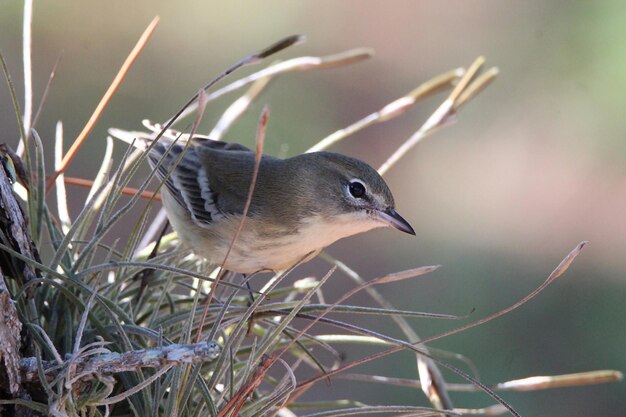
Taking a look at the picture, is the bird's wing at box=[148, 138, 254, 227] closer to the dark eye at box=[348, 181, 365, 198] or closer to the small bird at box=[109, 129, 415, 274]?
the small bird at box=[109, 129, 415, 274]

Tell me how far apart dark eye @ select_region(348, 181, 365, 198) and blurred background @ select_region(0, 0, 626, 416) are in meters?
2.25

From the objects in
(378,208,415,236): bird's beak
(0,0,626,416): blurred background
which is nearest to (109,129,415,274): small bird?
(378,208,415,236): bird's beak

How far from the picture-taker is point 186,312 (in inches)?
63.7

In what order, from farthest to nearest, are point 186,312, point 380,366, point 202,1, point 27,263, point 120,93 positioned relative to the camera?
1. point 202,1
2. point 120,93
3. point 380,366
4. point 186,312
5. point 27,263

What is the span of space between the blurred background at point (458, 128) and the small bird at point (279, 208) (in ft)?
7.05

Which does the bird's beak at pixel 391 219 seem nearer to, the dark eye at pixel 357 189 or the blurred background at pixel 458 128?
the dark eye at pixel 357 189

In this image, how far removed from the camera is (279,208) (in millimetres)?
2502

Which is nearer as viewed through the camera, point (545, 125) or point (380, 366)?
point (380, 366)

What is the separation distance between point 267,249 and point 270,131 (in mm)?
3532

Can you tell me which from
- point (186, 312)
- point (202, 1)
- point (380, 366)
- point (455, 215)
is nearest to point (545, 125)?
point (455, 215)

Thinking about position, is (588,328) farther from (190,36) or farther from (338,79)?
(190,36)

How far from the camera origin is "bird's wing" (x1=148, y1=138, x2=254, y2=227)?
2.51m

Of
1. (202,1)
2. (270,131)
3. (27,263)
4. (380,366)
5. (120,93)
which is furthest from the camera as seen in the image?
(202,1)

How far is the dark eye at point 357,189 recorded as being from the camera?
2422 mm
